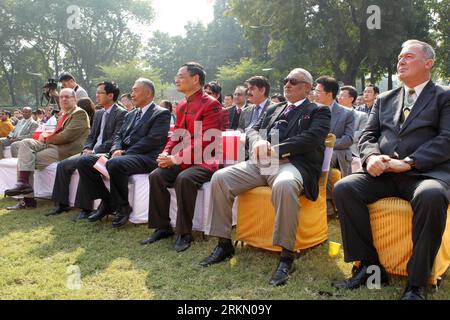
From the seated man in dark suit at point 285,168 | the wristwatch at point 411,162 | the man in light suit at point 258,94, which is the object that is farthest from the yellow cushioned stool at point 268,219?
the man in light suit at point 258,94

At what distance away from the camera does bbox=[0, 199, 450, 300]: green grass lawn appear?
312cm

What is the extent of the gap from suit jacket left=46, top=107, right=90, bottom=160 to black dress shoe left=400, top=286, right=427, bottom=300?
197 inches

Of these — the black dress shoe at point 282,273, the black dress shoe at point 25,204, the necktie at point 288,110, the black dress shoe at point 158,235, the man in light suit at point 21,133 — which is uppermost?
the necktie at point 288,110

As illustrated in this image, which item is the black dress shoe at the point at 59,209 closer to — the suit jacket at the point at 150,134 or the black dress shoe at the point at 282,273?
the suit jacket at the point at 150,134

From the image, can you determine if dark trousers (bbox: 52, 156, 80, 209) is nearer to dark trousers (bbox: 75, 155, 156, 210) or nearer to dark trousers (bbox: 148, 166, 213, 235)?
A: dark trousers (bbox: 75, 155, 156, 210)

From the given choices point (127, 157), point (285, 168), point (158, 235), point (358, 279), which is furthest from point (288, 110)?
point (127, 157)

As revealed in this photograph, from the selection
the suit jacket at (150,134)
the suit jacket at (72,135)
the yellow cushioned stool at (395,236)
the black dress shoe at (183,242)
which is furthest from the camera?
the suit jacket at (72,135)

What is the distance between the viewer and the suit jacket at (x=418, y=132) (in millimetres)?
3115

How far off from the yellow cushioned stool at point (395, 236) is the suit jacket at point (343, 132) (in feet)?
7.23

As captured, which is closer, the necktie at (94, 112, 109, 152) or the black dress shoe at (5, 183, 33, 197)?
the black dress shoe at (5, 183, 33, 197)

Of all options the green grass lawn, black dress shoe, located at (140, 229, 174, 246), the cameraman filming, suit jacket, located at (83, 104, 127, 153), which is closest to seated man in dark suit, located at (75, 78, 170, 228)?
suit jacket, located at (83, 104, 127, 153)

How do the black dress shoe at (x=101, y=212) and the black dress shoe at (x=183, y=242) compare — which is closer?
the black dress shoe at (x=183, y=242)
